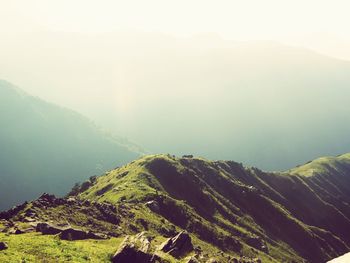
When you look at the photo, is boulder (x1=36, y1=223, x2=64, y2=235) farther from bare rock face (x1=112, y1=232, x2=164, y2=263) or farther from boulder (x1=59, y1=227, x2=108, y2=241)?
bare rock face (x1=112, y1=232, x2=164, y2=263)

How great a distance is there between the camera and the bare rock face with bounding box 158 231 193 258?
71.2 metres

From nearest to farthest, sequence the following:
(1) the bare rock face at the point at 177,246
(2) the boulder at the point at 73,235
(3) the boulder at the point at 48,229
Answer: (1) the bare rock face at the point at 177,246
(2) the boulder at the point at 73,235
(3) the boulder at the point at 48,229

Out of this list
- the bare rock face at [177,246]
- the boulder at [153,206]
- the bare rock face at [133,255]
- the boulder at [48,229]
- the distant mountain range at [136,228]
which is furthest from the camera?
the boulder at [153,206]

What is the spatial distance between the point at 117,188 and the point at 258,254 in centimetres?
6132

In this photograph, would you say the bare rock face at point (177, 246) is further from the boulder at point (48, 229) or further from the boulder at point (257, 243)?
the boulder at point (257, 243)

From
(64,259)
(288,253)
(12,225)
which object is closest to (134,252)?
(64,259)

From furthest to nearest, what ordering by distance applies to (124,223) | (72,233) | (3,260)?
(124,223) → (72,233) → (3,260)

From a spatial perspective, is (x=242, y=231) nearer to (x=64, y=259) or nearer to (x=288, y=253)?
(x=288, y=253)

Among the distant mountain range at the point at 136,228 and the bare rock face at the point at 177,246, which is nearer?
the distant mountain range at the point at 136,228

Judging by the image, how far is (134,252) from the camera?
2323 inches

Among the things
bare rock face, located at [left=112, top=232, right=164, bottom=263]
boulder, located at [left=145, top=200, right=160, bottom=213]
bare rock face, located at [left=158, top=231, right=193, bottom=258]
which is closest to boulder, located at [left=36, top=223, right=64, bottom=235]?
bare rock face, located at [left=158, top=231, right=193, bottom=258]

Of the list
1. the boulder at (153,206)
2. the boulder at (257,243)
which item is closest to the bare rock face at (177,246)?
the boulder at (153,206)

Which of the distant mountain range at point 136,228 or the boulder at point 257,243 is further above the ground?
the distant mountain range at point 136,228

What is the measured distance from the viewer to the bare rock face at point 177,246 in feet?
234
